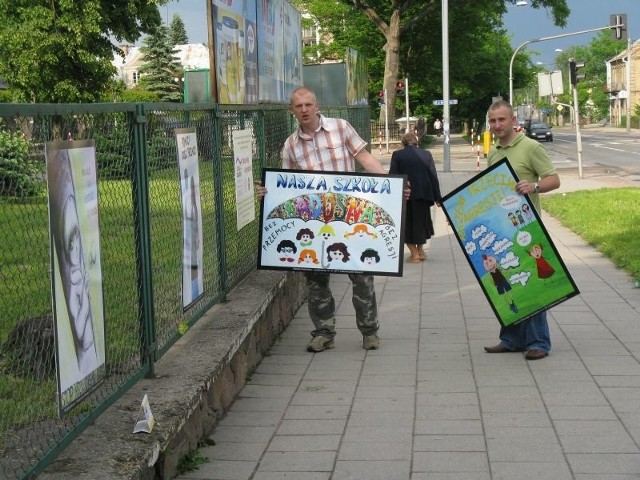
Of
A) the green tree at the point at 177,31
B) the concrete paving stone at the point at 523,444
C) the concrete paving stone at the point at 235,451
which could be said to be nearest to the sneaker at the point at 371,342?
the concrete paving stone at the point at 523,444

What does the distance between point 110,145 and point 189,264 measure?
1.62 m

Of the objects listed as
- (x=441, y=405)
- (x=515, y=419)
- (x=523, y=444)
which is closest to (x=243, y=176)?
(x=441, y=405)

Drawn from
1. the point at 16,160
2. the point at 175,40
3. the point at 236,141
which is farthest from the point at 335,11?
the point at 16,160

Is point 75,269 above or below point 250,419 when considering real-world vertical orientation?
above

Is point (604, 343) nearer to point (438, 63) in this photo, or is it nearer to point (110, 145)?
point (110, 145)

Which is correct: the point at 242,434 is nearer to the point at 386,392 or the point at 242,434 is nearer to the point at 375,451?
the point at 375,451

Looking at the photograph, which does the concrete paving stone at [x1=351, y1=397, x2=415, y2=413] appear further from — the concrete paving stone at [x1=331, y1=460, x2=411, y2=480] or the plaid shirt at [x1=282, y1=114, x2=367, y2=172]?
the plaid shirt at [x1=282, y1=114, x2=367, y2=172]

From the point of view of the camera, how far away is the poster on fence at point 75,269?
4.01m

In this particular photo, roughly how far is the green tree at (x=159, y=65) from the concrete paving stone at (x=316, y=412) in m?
87.3

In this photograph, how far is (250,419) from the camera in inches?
246

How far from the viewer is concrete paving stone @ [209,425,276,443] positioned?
5.82m

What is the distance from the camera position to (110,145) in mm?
4953

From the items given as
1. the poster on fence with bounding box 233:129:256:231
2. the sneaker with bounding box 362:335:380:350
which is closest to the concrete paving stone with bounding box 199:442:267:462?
the sneaker with bounding box 362:335:380:350

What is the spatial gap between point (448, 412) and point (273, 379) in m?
1.42
